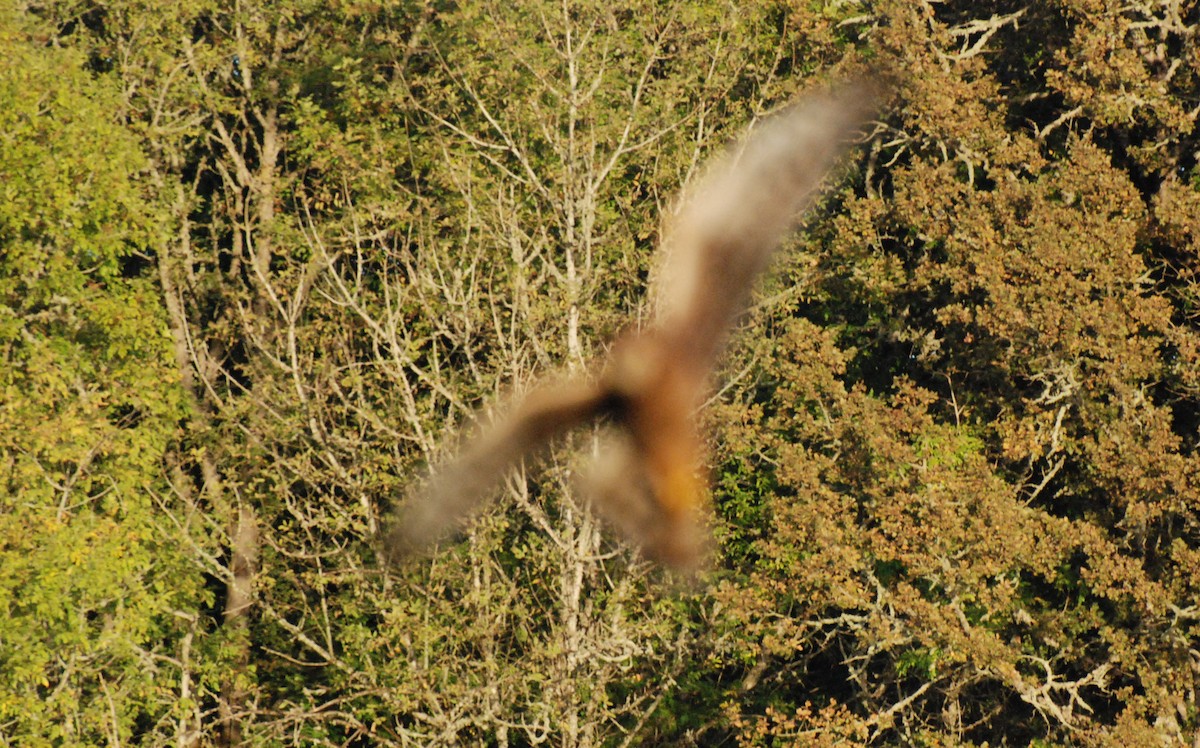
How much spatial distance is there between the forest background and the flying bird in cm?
597

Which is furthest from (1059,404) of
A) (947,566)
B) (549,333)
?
(549,333)

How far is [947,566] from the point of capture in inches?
653

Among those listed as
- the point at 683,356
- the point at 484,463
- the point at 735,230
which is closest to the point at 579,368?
the point at 484,463

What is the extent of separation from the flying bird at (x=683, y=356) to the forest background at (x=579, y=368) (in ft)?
19.6

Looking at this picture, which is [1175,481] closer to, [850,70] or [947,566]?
[947,566]

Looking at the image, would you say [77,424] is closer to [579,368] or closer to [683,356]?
[579,368]

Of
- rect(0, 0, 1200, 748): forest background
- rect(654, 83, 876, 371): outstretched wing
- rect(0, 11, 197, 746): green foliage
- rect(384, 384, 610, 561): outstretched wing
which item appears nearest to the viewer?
rect(654, 83, 876, 371): outstretched wing

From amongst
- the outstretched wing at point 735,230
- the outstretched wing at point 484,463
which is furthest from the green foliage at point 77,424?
the outstretched wing at point 735,230

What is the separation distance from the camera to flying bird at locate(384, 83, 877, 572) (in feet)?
25.1

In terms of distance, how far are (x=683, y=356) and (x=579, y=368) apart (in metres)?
7.99

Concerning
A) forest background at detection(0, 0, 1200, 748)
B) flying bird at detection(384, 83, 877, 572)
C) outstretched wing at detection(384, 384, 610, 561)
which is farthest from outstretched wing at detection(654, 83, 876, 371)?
forest background at detection(0, 0, 1200, 748)

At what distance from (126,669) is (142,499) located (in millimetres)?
2215

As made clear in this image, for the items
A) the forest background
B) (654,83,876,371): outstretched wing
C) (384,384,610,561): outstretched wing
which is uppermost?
(654,83,876,371): outstretched wing

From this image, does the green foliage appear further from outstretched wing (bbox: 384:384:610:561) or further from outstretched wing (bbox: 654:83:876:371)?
outstretched wing (bbox: 654:83:876:371)
